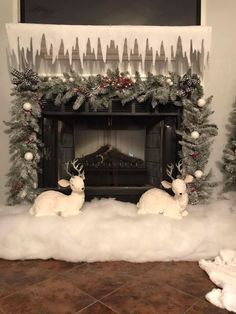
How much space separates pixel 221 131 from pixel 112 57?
1494 mm

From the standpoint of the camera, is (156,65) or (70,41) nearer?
(70,41)

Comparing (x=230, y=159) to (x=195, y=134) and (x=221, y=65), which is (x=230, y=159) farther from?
(x=221, y=65)

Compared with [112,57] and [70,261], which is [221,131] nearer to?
[112,57]

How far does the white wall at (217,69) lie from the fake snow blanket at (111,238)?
101cm

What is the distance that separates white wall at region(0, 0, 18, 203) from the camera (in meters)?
2.73

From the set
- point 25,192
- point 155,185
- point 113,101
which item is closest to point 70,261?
point 25,192

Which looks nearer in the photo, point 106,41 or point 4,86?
point 106,41

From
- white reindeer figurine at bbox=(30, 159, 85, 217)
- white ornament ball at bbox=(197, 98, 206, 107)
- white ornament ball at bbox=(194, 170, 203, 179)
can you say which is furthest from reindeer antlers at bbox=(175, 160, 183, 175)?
white reindeer figurine at bbox=(30, 159, 85, 217)

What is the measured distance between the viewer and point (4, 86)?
110 inches

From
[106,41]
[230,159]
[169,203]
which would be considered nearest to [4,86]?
[106,41]

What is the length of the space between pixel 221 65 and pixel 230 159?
42.6 inches

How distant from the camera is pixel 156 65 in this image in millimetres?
2826

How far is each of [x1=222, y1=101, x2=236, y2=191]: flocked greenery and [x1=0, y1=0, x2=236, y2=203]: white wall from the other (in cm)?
7

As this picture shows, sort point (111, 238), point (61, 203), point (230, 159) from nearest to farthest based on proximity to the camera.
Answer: point (111, 238), point (61, 203), point (230, 159)
